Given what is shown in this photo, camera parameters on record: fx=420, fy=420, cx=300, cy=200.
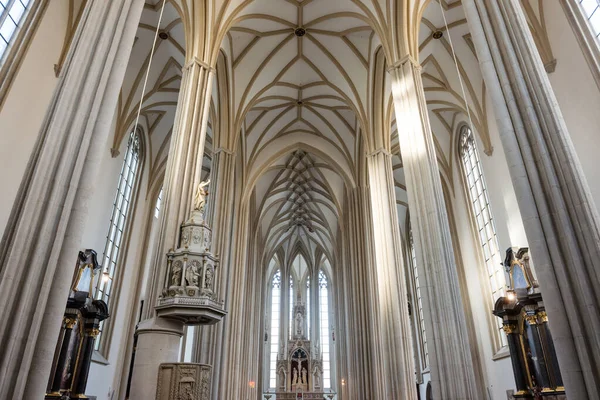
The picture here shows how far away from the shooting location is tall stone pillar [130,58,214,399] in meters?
7.59

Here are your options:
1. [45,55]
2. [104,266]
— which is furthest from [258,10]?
[104,266]

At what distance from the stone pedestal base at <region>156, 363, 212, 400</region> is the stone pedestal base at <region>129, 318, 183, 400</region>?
0.14 m

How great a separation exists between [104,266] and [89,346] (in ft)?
12.3

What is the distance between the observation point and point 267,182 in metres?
24.4

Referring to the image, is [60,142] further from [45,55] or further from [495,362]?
[495,362]

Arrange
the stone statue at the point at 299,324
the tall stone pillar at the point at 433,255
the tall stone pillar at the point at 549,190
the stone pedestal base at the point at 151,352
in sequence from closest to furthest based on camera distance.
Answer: the tall stone pillar at the point at 549,190
the stone pedestal base at the point at 151,352
the tall stone pillar at the point at 433,255
the stone statue at the point at 299,324

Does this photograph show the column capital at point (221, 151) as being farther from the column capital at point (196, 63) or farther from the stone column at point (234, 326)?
the column capital at point (196, 63)

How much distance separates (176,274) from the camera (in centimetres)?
807

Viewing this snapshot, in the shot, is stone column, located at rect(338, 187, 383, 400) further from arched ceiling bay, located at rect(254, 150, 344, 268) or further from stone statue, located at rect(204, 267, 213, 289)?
stone statue, located at rect(204, 267, 213, 289)

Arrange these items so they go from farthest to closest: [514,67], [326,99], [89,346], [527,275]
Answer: [326,99], [89,346], [527,275], [514,67]

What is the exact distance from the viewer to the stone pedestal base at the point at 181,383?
7301mm

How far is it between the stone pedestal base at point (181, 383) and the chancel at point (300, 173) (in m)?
0.03

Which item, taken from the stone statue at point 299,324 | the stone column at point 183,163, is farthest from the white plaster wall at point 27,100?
the stone statue at point 299,324

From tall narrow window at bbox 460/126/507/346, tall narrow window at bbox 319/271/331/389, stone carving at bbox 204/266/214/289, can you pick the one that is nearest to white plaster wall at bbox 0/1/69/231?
stone carving at bbox 204/266/214/289
